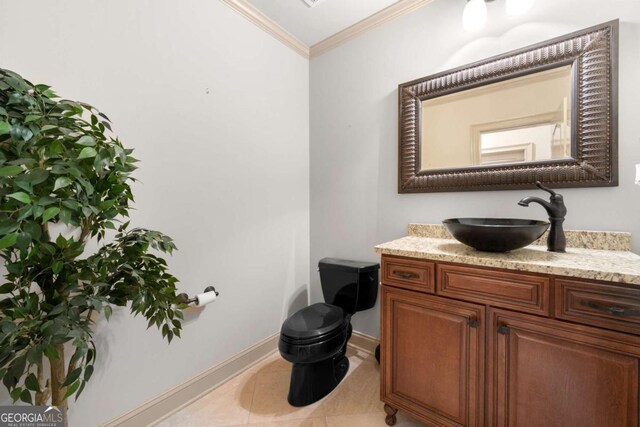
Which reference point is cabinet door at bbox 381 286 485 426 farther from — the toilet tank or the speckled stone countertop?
the toilet tank

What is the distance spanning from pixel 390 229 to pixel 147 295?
4.70ft

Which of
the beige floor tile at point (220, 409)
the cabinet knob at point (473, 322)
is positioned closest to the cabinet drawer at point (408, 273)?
the cabinet knob at point (473, 322)

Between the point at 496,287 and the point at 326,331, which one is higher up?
the point at 496,287

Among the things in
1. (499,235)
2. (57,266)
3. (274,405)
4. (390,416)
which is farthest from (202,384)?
(499,235)

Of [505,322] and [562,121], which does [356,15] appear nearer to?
[562,121]

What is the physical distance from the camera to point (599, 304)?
2.80 feet

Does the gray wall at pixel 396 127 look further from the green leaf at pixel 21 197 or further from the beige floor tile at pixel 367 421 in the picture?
the green leaf at pixel 21 197

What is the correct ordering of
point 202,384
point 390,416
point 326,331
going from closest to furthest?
point 390,416 → point 326,331 → point 202,384

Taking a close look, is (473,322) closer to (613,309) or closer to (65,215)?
(613,309)

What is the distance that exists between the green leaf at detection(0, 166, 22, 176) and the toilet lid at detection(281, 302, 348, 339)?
1207mm

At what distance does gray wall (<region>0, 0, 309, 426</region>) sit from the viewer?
1.11 metres

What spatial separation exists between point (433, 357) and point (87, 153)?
1483mm

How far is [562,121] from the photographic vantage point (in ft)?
4.17

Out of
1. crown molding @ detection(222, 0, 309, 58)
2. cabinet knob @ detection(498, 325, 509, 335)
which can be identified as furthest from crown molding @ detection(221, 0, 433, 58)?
cabinet knob @ detection(498, 325, 509, 335)
